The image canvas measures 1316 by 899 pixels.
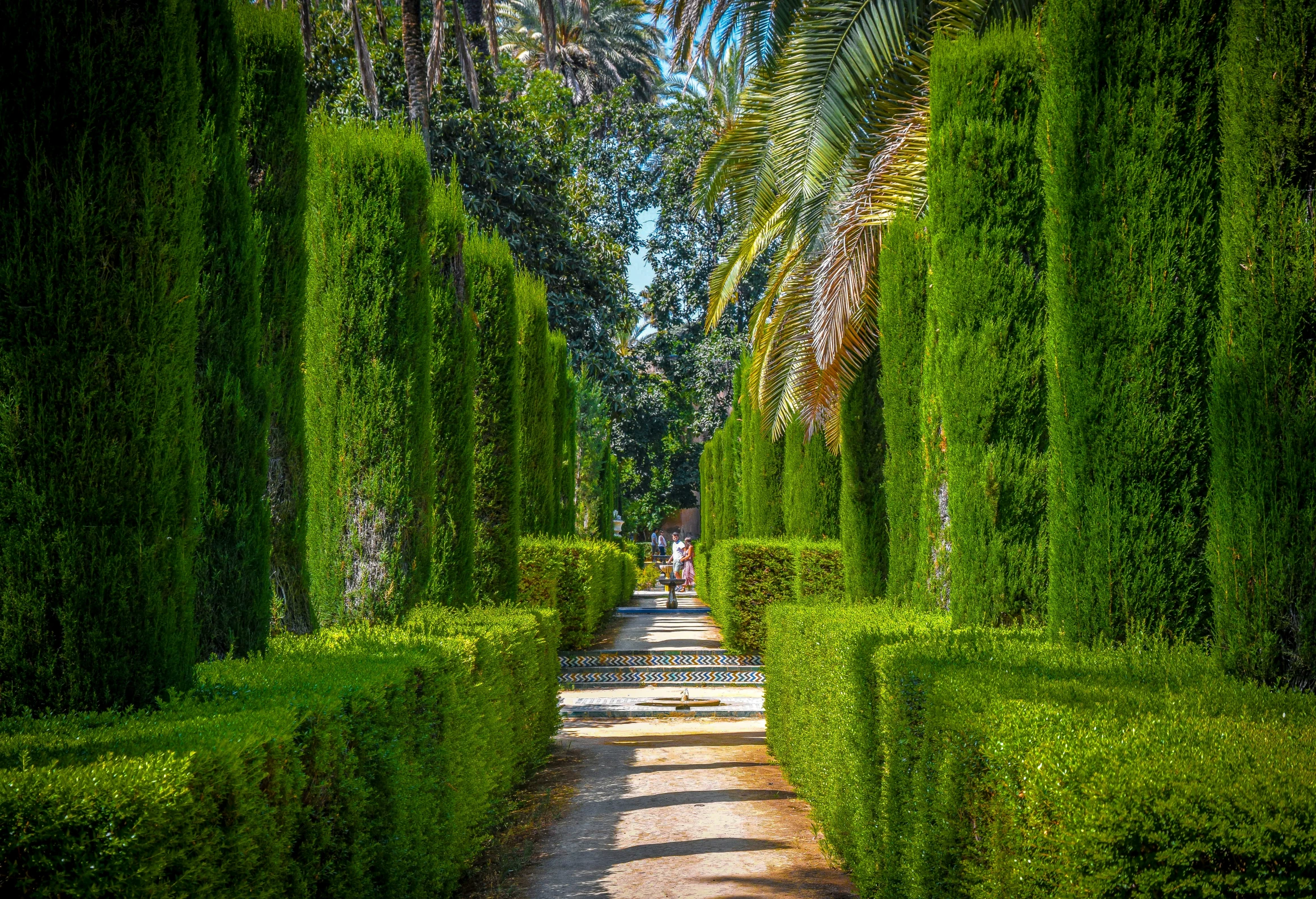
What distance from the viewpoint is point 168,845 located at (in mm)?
2490

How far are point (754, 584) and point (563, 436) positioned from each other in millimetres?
7267

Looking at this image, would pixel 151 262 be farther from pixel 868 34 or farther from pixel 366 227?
pixel 868 34

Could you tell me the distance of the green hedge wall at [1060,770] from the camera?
2.56m

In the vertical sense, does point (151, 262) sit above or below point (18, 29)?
below

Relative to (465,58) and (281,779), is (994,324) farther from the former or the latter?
(465,58)

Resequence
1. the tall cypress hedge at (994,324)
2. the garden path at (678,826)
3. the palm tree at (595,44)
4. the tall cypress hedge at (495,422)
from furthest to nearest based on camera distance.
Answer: the palm tree at (595,44)
the tall cypress hedge at (495,422)
the tall cypress hedge at (994,324)
the garden path at (678,826)

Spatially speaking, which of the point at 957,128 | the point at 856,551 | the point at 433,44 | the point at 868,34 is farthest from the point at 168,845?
the point at 433,44

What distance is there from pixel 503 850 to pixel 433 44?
12120 mm

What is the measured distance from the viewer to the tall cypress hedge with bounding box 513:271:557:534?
16.5 m

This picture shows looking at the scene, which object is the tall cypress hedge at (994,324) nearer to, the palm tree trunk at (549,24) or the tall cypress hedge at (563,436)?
the tall cypress hedge at (563,436)

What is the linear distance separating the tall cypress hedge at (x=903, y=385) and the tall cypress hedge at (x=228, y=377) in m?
5.41

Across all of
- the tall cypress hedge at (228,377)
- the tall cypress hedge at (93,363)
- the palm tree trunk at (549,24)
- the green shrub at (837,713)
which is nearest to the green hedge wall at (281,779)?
the tall cypress hedge at (93,363)

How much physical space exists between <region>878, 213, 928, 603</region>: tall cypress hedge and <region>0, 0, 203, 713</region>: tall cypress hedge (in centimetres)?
633

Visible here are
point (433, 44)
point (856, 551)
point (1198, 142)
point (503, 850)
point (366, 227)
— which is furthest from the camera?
point (433, 44)
